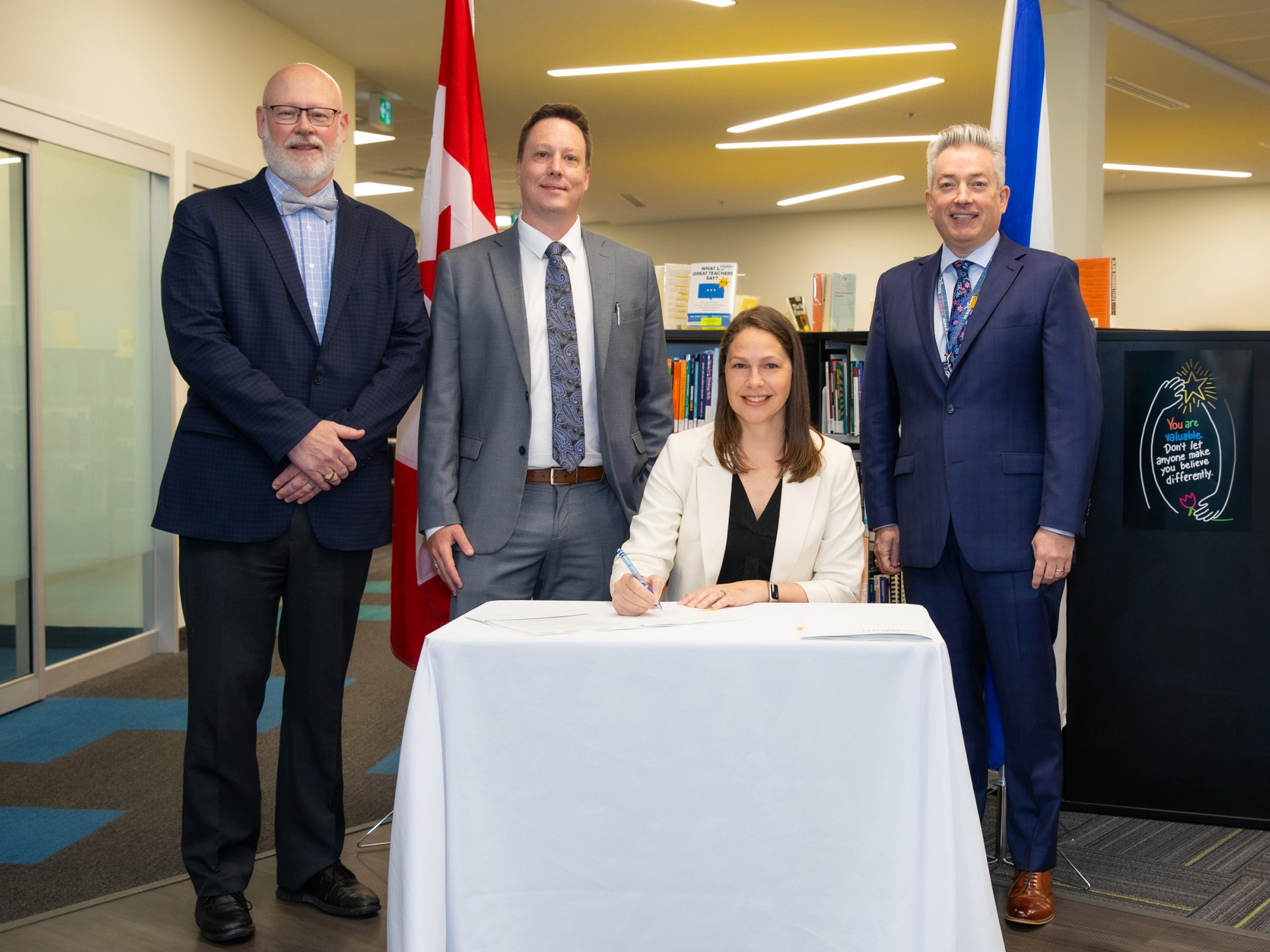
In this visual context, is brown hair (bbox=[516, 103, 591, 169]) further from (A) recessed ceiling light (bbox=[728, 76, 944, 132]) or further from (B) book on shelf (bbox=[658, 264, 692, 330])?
(A) recessed ceiling light (bbox=[728, 76, 944, 132])

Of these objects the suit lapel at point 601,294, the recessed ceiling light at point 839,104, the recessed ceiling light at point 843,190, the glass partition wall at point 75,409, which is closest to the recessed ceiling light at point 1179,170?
the recessed ceiling light at point 843,190

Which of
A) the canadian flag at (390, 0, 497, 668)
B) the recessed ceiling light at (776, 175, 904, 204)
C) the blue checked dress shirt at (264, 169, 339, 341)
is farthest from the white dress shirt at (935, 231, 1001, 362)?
the recessed ceiling light at (776, 175, 904, 204)

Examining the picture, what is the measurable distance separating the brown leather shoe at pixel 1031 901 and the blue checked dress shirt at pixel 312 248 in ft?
6.92

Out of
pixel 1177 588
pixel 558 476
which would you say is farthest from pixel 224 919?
pixel 1177 588

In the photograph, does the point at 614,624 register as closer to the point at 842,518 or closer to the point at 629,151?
the point at 842,518

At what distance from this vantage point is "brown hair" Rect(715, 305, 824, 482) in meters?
2.38

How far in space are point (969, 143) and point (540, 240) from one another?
3.46ft

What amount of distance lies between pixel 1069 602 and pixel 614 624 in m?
2.01

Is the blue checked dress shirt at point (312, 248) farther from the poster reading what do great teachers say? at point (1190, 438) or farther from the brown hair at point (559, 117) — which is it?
the poster reading what do great teachers say? at point (1190, 438)

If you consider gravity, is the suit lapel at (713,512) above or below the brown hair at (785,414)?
below

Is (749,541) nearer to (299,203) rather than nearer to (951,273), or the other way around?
(951,273)

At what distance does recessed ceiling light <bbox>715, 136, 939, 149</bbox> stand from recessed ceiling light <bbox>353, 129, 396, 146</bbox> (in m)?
2.89

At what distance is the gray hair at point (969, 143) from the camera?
8.28ft

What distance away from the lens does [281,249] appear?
239 cm
